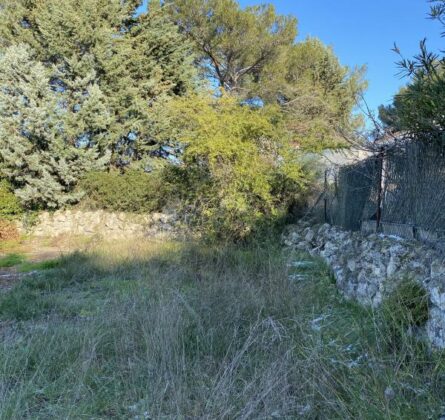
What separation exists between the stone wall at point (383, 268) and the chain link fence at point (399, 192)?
22 cm

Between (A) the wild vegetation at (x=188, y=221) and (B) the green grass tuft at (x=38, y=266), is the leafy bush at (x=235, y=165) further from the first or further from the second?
(B) the green grass tuft at (x=38, y=266)

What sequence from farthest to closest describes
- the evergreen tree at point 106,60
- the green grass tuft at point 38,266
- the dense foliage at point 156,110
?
the evergreen tree at point 106,60 < the dense foliage at point 156,110 < the green grass tuft at point 38,266

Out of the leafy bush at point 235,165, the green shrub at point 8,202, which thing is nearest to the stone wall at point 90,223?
the green shrub at point 8,202

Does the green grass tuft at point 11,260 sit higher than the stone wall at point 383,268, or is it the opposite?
the stone wall at point 383,268

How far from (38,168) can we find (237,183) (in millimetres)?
7599

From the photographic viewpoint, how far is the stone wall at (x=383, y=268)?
3326 millimetres

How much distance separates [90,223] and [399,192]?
35.7 ft

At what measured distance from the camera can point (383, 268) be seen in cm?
485

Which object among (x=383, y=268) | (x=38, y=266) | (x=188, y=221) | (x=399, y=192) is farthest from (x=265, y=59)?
(x=383, y=268)

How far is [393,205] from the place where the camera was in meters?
5.81

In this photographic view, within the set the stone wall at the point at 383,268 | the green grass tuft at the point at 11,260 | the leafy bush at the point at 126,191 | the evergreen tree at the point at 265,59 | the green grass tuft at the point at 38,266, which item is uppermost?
the evergreen tree at the point at 265,59

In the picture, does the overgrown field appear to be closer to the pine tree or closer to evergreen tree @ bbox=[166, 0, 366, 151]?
the pine tree

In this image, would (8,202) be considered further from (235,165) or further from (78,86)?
(235,165)

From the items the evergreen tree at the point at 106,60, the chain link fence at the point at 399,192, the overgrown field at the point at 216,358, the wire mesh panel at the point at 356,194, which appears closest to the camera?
the overgrown field at the point at 216,358
